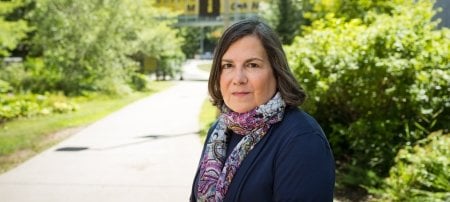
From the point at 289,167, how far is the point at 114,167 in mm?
6794

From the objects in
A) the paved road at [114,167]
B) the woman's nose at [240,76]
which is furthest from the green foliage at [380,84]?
the woman's nose at [240,76]

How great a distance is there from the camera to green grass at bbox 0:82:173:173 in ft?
30.4

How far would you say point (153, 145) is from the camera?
1025 cm

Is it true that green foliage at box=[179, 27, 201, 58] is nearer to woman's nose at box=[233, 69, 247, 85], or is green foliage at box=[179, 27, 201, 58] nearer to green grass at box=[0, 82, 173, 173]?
Result: green grass at box=[0, 82, 173, 173]

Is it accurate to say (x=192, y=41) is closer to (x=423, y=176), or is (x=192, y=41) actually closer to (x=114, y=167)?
(x=114, y=167)

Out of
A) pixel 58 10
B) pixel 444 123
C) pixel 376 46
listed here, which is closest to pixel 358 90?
pixel 376 46

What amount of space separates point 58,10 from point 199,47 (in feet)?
278

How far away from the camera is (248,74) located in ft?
6.77

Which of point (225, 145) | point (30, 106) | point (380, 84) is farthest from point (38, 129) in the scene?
point (225, 145)

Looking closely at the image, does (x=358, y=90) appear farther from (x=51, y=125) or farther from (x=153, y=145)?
(x=51, y=125)

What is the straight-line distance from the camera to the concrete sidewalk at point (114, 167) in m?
6.56

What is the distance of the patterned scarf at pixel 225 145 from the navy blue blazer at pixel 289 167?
0.08ft

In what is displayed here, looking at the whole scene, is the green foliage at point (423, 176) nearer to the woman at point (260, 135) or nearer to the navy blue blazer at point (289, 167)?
the woman at point (260, 135)

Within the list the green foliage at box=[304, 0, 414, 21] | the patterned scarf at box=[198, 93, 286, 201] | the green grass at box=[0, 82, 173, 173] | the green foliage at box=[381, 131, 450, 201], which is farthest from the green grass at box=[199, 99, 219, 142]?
the patterned scarf at box=[198, 93, 286, 201]
